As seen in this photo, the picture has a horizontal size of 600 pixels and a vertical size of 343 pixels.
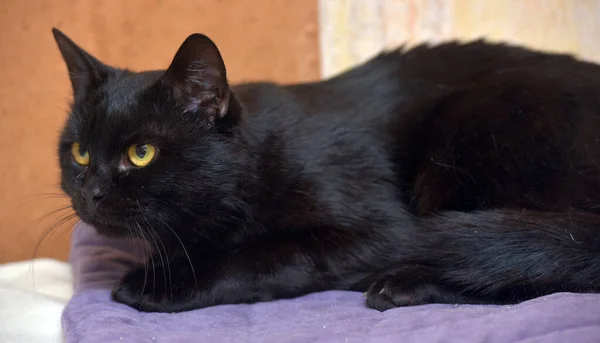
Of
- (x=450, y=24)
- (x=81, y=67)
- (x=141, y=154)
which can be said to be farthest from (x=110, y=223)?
(x=450, y=24)

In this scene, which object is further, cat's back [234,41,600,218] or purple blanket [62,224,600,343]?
cat's back [234,41,600,218]

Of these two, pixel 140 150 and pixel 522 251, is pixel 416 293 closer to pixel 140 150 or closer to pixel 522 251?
pixel 522 251

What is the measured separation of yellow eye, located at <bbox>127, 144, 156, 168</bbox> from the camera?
1.11m

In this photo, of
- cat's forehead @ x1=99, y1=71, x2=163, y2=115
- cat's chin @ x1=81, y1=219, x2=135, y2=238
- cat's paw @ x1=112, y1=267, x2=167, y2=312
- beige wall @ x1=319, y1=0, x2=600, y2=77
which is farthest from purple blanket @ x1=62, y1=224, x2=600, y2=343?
beige wall @ x1=319, y1=0, x2=600, y2=77

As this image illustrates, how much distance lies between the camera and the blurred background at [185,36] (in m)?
1.80

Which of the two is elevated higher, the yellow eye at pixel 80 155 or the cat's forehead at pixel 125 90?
the cat's forehead at pixel 125 90

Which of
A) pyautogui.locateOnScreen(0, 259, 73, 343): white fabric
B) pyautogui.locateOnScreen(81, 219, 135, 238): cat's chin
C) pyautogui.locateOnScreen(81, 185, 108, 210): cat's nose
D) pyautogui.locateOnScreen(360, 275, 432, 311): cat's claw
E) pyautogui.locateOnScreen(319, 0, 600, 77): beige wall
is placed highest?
pyautogui.locateOnScreen(319, 0, 600, 77): beige wall

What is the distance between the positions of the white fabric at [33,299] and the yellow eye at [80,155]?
31 centimetres

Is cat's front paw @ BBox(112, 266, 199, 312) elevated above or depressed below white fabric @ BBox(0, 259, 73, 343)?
above

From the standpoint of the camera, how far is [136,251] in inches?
59.3

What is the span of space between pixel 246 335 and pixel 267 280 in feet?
0.76

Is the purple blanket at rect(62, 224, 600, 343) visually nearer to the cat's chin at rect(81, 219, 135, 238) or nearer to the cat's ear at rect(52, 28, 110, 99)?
the cat's chin at rect(81, 219, 135, 238)

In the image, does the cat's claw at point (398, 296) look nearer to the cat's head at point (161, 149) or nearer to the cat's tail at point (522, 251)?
the cat's tail at point (522, 251)

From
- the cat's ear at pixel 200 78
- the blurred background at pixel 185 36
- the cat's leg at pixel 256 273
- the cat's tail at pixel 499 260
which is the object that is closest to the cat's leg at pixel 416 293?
the cat's tail at pixel 499 260
